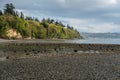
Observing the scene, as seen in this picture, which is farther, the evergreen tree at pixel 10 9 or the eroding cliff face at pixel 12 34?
the evergreen tree at pixel 10 9

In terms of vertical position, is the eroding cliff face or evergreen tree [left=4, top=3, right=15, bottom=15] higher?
evergreen tree [left=4, top=3, right=15, bottom=15]

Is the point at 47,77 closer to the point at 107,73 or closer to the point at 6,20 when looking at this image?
the point at 107,73

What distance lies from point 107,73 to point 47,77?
5.25 m

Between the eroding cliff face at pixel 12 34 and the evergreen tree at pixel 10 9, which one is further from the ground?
the evergreen tree at pixel 10 9

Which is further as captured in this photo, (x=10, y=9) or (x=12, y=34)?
(x=10, y=9)

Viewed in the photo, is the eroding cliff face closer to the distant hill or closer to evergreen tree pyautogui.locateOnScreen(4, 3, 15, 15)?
the distant hill

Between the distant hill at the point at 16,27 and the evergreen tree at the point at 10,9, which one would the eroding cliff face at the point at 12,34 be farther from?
the evergreen tree at the point at 10,9

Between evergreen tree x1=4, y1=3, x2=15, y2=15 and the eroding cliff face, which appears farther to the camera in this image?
evergreen tree x1=4, y1=3, x2=15, y2=15

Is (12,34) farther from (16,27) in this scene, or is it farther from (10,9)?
(10,9)

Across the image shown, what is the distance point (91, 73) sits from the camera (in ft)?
82.2

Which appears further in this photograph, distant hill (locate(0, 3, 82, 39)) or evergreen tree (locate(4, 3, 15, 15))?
evergreen tree (locate(4, 3, 15, 15))

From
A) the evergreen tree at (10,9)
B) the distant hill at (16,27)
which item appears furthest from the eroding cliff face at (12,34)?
the evergreen tree at (10,9)

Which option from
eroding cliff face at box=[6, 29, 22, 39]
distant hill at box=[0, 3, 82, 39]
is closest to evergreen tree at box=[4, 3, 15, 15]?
distant hill at box=[0, 3, 82, 39]

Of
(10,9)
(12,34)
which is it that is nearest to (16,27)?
(12,34)
